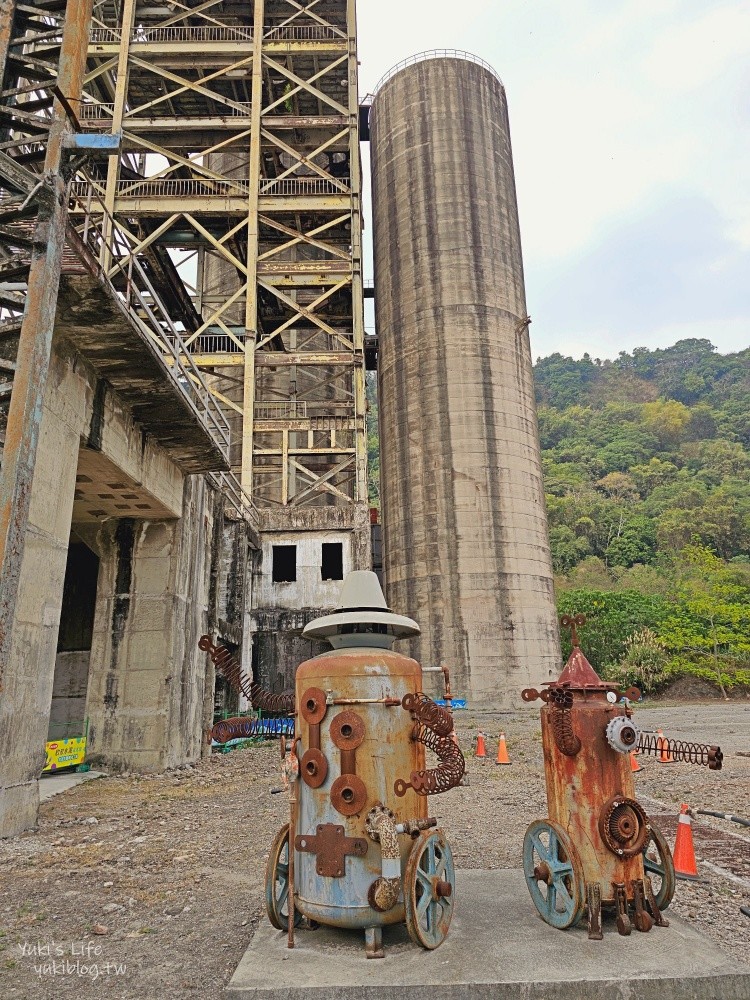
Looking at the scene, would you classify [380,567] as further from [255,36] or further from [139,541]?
[255,36]

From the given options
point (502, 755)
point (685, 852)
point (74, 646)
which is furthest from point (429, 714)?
point (74, 646)

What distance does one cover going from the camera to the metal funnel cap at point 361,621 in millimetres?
4793

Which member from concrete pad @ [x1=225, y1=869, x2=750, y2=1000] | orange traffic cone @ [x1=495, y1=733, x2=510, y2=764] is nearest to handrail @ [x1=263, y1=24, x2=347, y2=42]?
orange traffic cone @ [x1=495, y1=733, x2=510, y2=764]

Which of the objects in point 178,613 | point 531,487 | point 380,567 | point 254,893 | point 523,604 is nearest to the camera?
point 254,893

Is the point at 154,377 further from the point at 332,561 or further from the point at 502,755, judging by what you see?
the point at 332,561

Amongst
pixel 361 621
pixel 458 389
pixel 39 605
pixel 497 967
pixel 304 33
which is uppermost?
pixel 304 33

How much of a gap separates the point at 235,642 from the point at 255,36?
84.8 feet

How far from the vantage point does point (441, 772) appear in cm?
419

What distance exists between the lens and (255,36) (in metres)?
29.2

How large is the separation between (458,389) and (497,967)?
28995 millimetres

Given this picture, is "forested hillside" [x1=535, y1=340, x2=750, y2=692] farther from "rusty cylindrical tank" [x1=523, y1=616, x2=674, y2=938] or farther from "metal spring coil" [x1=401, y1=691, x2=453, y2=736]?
"metal spring coil" [x1=401, y1=691, x2=453, y2=736]

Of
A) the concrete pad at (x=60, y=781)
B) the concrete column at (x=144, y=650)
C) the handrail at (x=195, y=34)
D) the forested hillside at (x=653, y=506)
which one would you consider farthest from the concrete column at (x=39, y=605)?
the forested hillside at (x=653, y=506)

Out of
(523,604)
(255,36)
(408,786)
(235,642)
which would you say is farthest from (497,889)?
(255,36)

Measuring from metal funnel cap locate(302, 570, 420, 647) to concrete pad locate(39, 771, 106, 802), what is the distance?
762 cm
